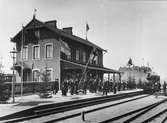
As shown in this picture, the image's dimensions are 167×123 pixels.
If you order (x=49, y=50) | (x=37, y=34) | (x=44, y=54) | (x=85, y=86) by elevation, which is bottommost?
(x=85, y=86)

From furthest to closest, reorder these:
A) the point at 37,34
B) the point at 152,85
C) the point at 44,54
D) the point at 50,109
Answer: the point at 152,85, the point at 37,34, the point at 44,54, the point at 50,109

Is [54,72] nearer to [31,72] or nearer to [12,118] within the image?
[31,72]

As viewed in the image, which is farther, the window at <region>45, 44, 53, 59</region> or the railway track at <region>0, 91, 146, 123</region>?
the window at <region>45, 44, 53, 59</region>

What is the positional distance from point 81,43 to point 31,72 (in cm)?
694

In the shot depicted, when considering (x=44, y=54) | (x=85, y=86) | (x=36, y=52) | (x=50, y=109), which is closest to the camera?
(x=50, y=109)

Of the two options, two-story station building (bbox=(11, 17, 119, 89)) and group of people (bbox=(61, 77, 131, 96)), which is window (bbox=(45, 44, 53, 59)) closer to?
two-story station building (bbox=(11, 17, 119, 89))

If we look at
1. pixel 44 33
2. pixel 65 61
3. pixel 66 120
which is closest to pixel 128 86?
pixel 65 61

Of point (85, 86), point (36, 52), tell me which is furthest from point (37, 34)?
point (85, 86)

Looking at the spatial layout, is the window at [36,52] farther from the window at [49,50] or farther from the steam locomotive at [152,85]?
the steam locomotive at [152,85]

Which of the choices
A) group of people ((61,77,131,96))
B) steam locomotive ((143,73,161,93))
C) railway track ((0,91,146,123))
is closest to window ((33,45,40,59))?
group of people ((61,77,131,96))

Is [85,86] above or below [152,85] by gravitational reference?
above

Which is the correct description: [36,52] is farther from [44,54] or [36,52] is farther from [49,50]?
[49,50]

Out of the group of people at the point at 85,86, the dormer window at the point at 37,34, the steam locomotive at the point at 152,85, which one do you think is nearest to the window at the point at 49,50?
the dormer window at the point at 37,34

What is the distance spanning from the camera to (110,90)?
24.3 m
